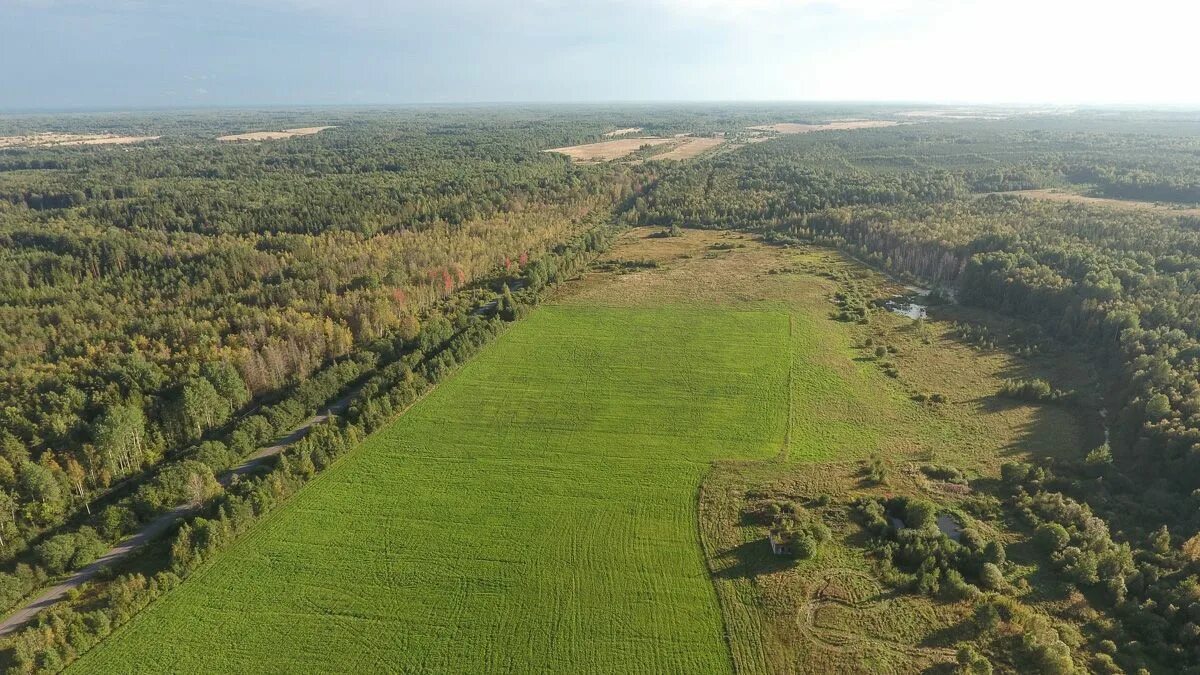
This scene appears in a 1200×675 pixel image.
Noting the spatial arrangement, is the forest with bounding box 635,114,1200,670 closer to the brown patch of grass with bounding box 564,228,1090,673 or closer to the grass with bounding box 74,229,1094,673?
the brown patch of grass with bounding box 564,228,1090,673

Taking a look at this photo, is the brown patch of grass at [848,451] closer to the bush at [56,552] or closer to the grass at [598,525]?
the grass at [598,525]

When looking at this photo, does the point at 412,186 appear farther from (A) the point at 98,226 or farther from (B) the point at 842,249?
(B) the point at 842,249

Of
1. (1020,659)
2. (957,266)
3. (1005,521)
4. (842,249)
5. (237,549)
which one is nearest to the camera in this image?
(1020,659)

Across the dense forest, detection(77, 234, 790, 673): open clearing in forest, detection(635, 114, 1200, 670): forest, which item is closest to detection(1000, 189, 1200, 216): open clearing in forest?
detection(635, 114, 1200, 670): forest

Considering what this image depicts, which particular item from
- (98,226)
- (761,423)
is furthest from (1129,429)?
(98,226)

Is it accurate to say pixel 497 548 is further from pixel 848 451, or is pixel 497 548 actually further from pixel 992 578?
pixel 992 578
